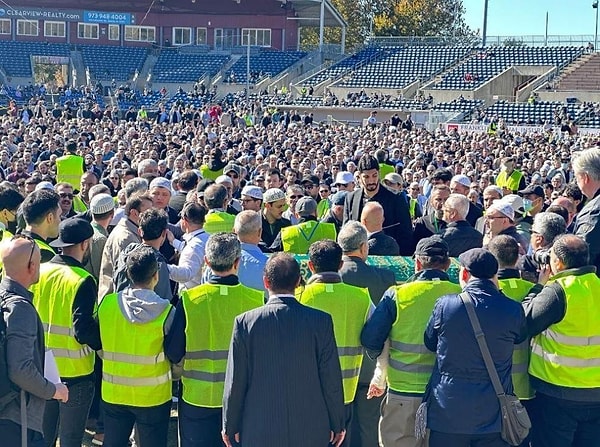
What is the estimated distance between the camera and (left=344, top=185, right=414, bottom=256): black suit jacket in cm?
801

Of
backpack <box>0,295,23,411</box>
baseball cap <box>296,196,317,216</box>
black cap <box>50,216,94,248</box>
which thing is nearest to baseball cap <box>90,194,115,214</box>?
black cap <box>50,216,94,248</box>

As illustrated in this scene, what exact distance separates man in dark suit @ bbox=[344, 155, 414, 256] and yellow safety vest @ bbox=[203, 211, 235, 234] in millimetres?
1385

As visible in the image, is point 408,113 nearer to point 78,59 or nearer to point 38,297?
point 78,59

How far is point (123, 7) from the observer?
193 feet

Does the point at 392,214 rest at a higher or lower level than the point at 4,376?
higher

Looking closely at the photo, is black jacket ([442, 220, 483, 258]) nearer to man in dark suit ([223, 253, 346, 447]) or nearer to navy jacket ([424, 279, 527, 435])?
navy jacket ([424, 279, 527, 435])

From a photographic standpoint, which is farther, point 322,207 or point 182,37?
point 182,37

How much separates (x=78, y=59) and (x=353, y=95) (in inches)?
835

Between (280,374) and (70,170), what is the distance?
33.7ft

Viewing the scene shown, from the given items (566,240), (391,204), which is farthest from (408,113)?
(566,240)

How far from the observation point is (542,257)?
5.57 metres

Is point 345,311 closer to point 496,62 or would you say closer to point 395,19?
point 496,62

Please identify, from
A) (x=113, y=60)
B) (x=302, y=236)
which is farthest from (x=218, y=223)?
(x=113, y=60)

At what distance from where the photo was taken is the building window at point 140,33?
5938 centimetres
